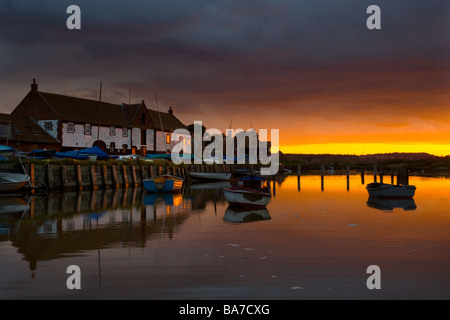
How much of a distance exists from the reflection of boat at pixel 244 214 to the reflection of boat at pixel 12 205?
1246cm

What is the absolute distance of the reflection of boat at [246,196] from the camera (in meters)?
28.7

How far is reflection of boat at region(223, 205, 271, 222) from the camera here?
81.4 feet

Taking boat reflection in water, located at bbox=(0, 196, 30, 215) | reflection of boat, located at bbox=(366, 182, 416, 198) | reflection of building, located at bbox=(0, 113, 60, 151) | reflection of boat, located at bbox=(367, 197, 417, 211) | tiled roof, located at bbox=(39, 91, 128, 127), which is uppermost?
tiled roof, located at bbox=(39, 91, 128, 127)

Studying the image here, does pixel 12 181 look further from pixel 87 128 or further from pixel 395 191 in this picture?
pixel 87 128

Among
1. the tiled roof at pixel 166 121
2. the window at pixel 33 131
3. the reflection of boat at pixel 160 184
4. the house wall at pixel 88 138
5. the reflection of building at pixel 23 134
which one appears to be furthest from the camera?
the tiled roof at pixel 166 121

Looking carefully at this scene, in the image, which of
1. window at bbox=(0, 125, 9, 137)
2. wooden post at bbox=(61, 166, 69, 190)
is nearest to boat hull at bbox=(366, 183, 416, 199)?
wooden post at bbox=(61, 166, 69, 190)

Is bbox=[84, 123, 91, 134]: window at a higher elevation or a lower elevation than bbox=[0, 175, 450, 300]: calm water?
higher

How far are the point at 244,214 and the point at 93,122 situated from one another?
5364cm

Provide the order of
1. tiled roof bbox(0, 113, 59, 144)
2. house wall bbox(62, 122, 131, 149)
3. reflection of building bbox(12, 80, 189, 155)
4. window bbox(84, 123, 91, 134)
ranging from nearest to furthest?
tiled roof bbox(0, 113, 59, 144)
reflection of building bbox(12, 80, 189, 155)
house wall bbox(62, 122, 131, 149)
window bbox(84, 123, 91, 134)

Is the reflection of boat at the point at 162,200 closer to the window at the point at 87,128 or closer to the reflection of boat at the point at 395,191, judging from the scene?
the reflection of boat at the point at 395,191

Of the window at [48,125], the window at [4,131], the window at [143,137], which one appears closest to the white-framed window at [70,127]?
the window at [48,125]

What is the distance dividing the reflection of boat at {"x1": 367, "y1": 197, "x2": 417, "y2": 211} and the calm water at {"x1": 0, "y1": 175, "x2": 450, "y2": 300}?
494 cm

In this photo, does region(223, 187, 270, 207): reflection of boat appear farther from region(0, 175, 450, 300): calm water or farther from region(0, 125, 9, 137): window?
region(0, 125, 9, 137): window

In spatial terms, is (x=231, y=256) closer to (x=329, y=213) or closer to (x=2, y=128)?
(x=329, y=213)
